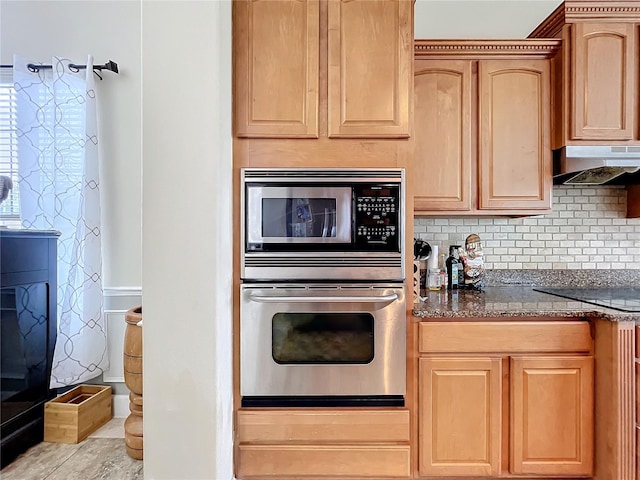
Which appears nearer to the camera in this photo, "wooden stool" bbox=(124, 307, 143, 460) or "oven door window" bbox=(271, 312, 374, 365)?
"oven door window" bbox=(271, 312, 374, 365)

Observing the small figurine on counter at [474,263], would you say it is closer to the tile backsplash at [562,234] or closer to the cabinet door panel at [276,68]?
the tile backsplash at [562,234]

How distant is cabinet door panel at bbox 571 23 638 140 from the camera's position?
6.19 feet

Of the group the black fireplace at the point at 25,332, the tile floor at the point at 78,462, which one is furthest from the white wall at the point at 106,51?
the tile floor at the point at 78,462

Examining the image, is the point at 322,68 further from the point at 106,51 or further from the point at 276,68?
the point at 106,51

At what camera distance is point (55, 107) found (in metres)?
2.23

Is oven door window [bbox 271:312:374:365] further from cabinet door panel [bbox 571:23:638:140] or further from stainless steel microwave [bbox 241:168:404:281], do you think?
cabinet door panel [bbox 571:23:638:140]

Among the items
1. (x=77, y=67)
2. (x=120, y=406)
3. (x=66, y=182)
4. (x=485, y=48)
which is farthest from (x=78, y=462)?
(x=485, y=48)

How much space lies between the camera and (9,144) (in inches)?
91.8

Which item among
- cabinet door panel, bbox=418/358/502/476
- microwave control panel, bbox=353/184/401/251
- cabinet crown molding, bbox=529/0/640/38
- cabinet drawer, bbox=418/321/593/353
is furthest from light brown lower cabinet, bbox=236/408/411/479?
cabinet crown molding, bbox=529/0/640/38

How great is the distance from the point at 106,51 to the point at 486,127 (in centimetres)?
233

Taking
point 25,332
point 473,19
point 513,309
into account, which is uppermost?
point 473,19

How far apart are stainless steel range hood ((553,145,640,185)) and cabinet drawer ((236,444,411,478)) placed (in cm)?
161

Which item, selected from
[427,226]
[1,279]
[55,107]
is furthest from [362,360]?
[55,107]

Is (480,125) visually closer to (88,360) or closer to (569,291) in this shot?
(569,291)
